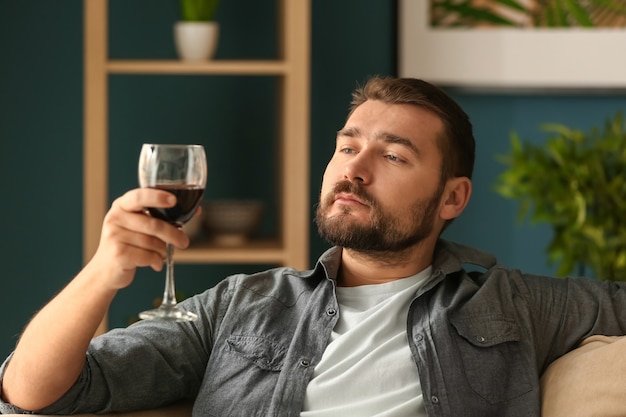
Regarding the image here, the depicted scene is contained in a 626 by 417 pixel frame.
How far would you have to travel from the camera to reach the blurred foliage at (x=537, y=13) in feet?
12.1

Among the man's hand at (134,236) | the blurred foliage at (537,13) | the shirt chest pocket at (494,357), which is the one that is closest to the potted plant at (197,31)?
the blurred foliage at (537,13)

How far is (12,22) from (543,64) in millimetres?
1825

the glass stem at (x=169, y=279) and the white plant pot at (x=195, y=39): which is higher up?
the white plant pot at (x=195, y=39)

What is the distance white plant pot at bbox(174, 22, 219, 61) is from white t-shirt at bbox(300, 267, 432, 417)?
1433 millimetres

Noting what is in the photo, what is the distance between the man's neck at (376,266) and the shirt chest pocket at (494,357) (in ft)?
0.65

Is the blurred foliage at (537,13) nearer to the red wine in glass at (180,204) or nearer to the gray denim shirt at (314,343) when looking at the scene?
the gray denim shirt at (314,343)

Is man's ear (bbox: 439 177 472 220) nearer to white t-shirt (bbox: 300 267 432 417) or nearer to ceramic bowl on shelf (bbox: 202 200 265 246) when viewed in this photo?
white t-shirt (bbox: 300 267 432 417)

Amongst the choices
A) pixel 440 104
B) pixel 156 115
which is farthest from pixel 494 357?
pixel 156 115

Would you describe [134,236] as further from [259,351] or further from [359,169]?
[359,169]

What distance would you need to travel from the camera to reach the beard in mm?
2008

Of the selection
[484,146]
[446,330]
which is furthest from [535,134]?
[446,330]

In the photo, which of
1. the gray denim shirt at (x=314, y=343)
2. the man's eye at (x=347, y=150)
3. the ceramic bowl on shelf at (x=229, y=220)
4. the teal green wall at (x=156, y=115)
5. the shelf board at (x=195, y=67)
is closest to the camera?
the gray denim shirt at (x=314, y=343)

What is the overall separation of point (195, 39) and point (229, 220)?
57 centimetres

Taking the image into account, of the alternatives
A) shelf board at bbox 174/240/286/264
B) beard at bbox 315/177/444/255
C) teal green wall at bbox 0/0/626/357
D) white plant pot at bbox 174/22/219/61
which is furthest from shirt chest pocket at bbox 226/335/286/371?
teal green wall at bbox 0/0/626/357
